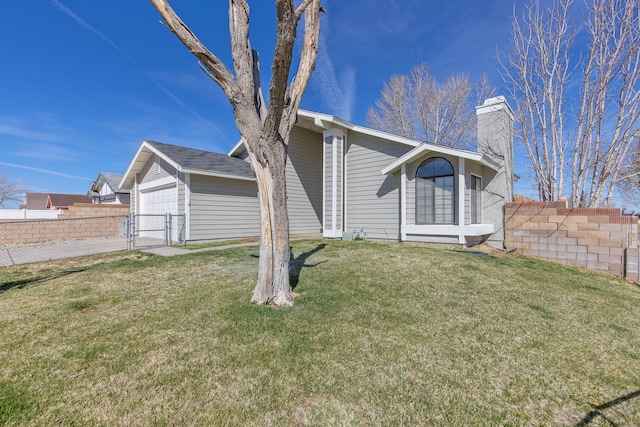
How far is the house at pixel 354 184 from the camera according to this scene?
8609 mm

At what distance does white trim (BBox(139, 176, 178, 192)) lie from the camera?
10792 millimetres

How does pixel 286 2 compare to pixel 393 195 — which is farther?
pixel 393 195

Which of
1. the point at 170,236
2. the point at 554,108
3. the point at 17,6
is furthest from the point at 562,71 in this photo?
the point at 17,6

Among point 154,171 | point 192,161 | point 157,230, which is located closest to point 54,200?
point 154,171

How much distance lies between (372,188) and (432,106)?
12.0 metres

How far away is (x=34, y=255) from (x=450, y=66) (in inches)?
839

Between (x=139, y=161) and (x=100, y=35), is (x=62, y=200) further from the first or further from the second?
(x=100, y=35)

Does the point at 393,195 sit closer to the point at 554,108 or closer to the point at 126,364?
the point at 554,108

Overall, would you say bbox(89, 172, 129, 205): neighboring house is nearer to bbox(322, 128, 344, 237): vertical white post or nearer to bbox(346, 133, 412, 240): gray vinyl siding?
bbox(322, 128, 344, 237): vertical white post

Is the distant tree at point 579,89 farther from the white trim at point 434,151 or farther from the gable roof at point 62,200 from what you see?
the gable roof at point 62,200

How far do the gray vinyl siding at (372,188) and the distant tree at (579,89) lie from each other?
411cm

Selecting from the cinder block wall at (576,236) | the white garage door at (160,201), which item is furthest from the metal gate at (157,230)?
the cinder block wall at (576,236)

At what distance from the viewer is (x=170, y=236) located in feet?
33.0

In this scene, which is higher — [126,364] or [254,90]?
[254,90]
